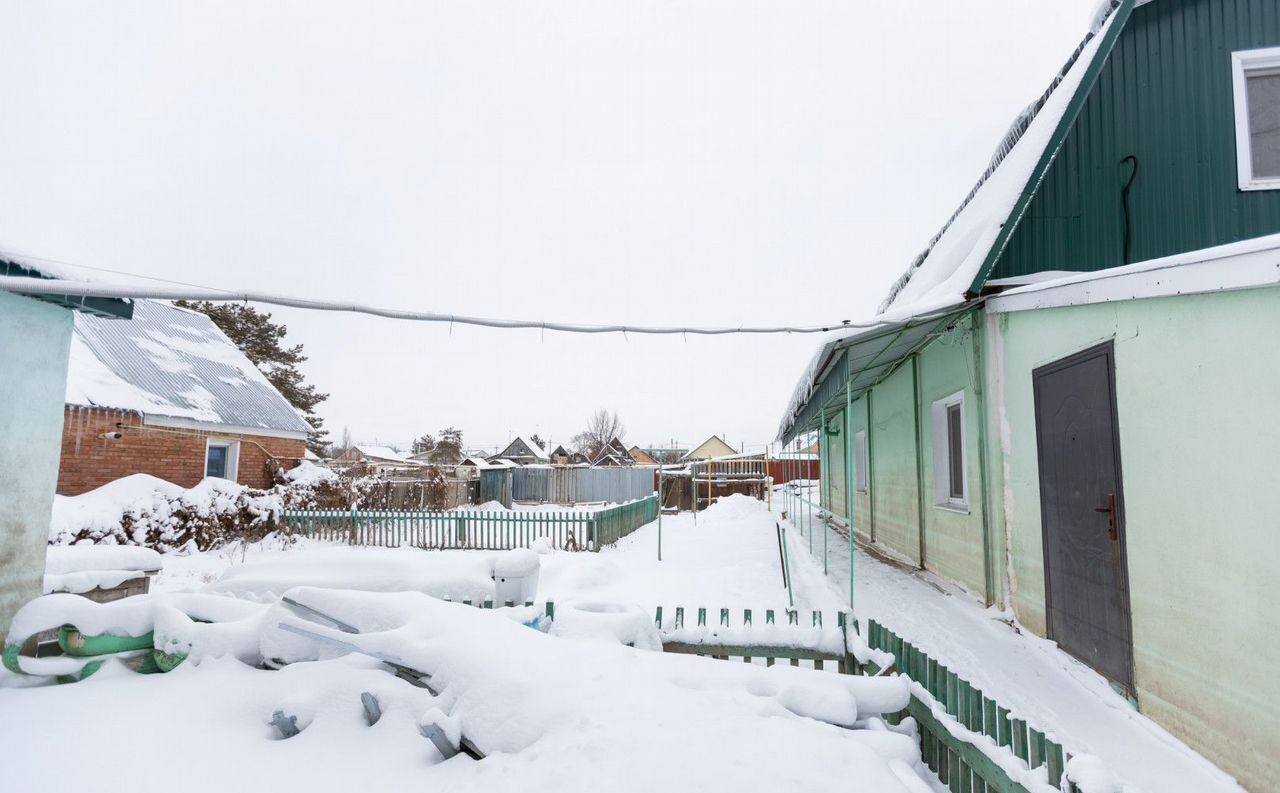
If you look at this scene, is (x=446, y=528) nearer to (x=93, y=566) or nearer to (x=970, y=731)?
(x=93, y=566)

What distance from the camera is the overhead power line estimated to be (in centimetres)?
381

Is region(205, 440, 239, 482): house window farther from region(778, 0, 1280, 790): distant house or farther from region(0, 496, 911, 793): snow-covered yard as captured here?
region(778, 0, 1280, 790): distant house

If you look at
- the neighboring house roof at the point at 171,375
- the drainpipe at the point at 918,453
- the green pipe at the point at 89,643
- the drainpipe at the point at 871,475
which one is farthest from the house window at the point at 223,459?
the drainpipe at the point at 918,453

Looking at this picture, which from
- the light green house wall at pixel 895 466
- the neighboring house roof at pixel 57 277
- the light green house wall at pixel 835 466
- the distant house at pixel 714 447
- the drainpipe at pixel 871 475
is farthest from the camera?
the distant house at pixel 714 447

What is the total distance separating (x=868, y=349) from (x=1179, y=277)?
3.32 meters

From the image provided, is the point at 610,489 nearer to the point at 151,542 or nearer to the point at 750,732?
the point at 151,542

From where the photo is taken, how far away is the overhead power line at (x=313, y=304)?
150 inches

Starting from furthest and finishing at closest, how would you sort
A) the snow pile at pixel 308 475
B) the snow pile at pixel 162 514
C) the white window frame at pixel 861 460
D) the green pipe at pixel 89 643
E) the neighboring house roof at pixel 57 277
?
the snow pile at pixel 308 475 < the white window frame at pixel 861 460 < the snow pile at pixel 162 514 < the neighboring house roof at pixel 57 277 < the green pipe at pixel 89 643

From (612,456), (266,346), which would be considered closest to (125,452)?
(266,346)

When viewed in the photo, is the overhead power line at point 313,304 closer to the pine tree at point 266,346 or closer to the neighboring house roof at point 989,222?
the neighboring house roof at point 989,222

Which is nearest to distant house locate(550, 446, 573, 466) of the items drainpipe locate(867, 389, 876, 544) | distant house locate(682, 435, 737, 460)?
distant house locate(682, 435, 737, 460)

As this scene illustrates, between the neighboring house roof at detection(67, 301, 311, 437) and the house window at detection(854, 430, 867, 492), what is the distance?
1599 cm

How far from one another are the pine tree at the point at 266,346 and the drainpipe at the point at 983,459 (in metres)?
32.5

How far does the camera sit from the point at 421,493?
1828 centimetres
